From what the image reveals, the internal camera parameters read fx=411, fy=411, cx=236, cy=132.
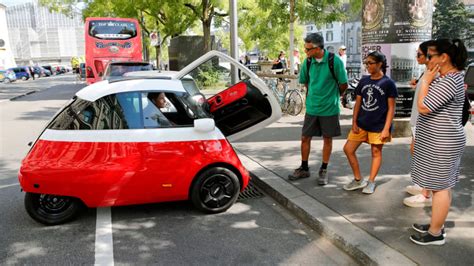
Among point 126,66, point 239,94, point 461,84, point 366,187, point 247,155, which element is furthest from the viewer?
point 126,66

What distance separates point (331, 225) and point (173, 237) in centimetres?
155

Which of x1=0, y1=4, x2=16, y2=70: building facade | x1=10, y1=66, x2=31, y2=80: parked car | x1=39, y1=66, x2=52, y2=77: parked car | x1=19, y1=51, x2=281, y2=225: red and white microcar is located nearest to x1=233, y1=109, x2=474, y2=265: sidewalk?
x1=19, y1=51, x2=281, y2=225: red and white microcar

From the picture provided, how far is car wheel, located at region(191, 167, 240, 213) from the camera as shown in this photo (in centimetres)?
450

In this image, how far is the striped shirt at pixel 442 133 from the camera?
10.8 ft

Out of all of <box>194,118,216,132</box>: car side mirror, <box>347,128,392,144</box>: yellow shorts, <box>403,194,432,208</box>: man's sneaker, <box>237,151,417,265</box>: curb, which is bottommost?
<box>237,151,417,265</box>: curb

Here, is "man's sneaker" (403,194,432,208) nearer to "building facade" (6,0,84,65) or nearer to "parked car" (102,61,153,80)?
"parked car" (102,61,153,80)

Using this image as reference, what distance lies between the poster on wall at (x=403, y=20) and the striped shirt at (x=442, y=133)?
15.7 feet

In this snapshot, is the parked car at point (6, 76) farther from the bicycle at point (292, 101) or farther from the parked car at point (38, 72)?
the bicycle at point (292, 101)

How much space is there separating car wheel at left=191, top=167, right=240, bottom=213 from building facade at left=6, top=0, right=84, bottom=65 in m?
121

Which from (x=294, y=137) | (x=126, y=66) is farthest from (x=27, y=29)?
(x=294, y=137)

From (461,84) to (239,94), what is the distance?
8.58 ft

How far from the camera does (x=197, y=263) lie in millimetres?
3512

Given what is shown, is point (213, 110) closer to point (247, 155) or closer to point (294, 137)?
point (247, 155)

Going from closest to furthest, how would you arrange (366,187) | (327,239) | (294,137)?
1. (327,239)
2. (366,187)
3. (294,137)
